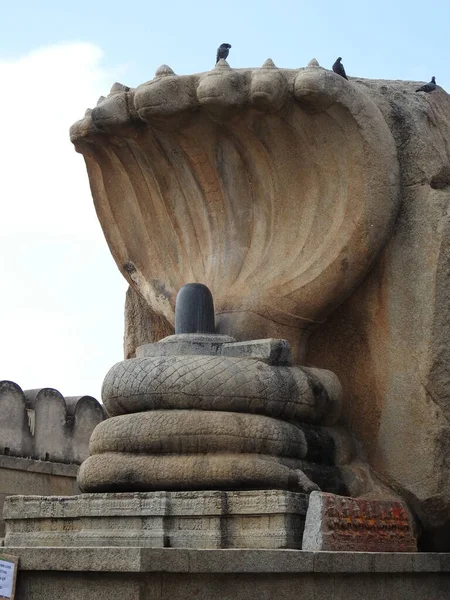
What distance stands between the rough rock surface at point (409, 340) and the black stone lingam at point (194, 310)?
0.94 meters

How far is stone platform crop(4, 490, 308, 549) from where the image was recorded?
6293 mm

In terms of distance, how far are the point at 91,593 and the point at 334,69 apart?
165 inches

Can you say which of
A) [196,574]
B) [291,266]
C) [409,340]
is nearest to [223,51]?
[291,266]

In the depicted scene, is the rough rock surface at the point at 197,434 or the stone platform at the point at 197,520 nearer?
the stone platform at the point at 197,520

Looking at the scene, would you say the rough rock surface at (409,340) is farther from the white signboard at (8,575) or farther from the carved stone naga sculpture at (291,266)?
the white signboard at (8,575)

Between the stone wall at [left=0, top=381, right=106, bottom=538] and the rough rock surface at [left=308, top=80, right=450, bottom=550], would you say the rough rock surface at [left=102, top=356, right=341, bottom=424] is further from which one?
the stone wall at [left=0, top=381, right=106, bottom=538]

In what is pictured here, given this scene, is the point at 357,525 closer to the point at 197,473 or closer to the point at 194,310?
the point at 197,473

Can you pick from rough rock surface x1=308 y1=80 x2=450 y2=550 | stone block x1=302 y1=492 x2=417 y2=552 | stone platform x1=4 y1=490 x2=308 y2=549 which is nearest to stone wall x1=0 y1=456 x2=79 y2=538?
rough rock surface x1=308 y1=80 x2=450 y2=550

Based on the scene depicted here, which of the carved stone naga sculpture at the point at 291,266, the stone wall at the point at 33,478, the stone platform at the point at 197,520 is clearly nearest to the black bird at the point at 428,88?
the carved stone naga sculpture at the point at 291,266

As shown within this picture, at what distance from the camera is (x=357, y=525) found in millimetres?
6668

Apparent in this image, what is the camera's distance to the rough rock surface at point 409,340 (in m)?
7.43

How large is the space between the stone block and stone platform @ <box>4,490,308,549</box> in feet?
0.34

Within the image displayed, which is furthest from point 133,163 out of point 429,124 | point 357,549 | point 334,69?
point 357,549

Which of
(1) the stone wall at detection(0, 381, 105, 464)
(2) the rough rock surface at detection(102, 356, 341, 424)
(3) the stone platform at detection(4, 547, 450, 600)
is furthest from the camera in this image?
(1) the stone wall at detection(0, 381, 105, 464)
